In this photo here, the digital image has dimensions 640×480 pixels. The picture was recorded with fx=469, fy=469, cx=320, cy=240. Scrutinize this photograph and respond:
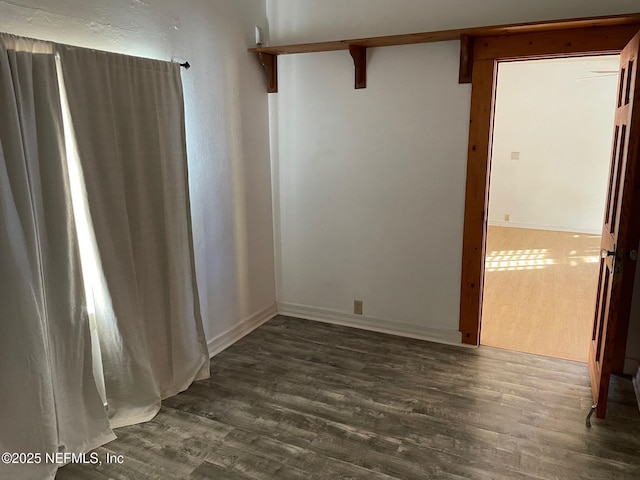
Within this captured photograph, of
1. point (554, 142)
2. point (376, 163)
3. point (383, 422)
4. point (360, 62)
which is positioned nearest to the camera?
point (383, 422)

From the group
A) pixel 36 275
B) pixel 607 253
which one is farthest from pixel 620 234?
pixel 36 275

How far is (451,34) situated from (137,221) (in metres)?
2.18

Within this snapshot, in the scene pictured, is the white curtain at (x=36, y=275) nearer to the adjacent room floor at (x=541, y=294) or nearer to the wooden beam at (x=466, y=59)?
the wooden beam at (x=466, y=59)

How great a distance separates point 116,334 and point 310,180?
74.7 inches

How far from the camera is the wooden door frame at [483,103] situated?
2729 millimetres

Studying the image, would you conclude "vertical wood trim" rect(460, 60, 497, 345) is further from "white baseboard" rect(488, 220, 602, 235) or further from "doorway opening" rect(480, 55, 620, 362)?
"white baseboard" rect(488, 220, 602, 235)

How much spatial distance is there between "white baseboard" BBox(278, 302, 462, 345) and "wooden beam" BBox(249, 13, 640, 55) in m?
2.02

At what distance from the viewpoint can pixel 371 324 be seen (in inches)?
147

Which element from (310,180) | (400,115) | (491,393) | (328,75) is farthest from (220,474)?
(328,75)

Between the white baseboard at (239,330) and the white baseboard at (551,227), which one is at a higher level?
the white baseboard at (551,227)

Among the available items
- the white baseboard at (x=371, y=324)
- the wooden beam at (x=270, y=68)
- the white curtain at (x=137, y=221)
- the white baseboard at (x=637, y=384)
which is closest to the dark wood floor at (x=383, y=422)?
the white baseboard at (x=637, y=384)

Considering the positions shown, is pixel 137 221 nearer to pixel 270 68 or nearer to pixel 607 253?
pixel 270 68

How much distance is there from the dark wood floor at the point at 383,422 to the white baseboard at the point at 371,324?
14 centimetres

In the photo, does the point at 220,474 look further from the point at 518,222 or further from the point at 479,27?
the point at 518,222
